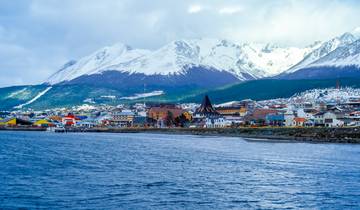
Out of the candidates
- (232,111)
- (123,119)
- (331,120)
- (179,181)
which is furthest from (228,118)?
(179,181)

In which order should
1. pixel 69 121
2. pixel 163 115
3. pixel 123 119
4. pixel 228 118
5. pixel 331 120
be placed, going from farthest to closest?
pixel 69 121 < pixel 123 119 < pixel 163 115 < pixel 228 118 < pixel 331 120

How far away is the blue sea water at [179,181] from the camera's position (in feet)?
65.9

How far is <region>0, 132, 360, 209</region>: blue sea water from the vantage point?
65.9ft

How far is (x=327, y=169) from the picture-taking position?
97.9 ft

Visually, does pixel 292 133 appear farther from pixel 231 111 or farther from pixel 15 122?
pixel 15 122

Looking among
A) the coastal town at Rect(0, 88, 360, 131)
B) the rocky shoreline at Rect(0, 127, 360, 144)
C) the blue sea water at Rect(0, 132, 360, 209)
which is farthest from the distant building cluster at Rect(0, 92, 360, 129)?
the blue sea water at Rect(0, 132, 360, 209)

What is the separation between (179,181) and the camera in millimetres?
25000

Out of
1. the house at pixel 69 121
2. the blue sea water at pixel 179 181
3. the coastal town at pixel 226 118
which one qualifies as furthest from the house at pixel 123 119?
the blue sea water at pixel 179 181

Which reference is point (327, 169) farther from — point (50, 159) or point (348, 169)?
point (50, 159)

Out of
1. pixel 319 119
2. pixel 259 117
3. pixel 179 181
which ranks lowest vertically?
pixel 179 181

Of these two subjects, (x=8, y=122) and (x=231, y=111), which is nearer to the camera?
(x=8, y=122)

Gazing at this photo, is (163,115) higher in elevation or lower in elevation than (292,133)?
higher

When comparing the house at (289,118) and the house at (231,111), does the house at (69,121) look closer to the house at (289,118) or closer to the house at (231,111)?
the house at (231,111)

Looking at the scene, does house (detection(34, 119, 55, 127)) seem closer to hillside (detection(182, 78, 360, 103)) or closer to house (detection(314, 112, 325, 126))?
house (detection(314, 112, 325, 126))
